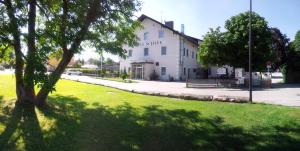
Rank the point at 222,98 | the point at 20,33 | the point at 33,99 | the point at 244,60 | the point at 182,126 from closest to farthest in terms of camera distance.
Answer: the point at 20,33, the point at 182,126, the point at 33,99, the point at 222,98, the point at 244,60

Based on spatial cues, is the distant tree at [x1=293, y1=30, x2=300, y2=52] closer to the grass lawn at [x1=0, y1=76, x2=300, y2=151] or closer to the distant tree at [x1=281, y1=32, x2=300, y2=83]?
the distant tree at [x1=281, y1=32, x2=300, y2=83]

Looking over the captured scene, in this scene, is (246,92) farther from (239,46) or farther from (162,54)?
(162,54)

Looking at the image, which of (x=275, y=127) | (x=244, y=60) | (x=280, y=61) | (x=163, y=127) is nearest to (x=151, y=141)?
(x=163, y=127)

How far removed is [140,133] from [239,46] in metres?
25.0

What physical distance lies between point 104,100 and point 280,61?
119 feet

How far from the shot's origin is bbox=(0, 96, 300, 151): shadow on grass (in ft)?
29.5

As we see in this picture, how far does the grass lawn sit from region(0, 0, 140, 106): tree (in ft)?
4.58

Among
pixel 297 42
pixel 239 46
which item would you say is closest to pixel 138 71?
pixel 239 46

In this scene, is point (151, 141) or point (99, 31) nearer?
point (151, 141)

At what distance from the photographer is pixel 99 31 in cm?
1477

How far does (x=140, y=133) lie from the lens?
1016cm

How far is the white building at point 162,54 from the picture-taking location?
4671cm

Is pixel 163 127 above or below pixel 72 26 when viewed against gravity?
below

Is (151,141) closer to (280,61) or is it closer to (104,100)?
(104,100)
